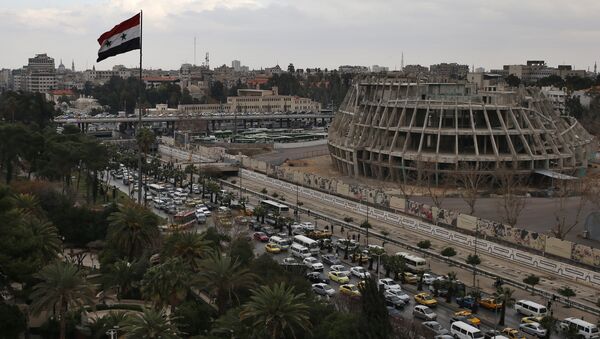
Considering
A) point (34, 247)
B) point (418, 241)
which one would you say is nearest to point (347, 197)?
point (418, 241)

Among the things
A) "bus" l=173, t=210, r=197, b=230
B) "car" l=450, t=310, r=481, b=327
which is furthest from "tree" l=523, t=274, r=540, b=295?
"bus" l=173, t=210, r=197, b=230

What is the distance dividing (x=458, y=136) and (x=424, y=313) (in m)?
53.1

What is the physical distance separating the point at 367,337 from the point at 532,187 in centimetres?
6571

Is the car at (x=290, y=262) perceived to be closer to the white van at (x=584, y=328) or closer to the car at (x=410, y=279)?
the car at (x=410, y=279)

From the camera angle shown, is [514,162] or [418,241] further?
[514,162]

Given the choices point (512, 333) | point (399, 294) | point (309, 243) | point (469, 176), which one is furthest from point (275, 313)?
point (469, 176)

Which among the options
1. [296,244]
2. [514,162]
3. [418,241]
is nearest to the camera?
[296,244]

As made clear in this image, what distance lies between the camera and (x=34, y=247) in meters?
35.7

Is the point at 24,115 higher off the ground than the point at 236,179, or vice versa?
the point at 24,115

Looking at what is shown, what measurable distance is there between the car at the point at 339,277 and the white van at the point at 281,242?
8.56 meters

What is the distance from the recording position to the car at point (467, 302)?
40.3 metres

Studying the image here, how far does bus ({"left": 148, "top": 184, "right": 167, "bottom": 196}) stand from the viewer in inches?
3253

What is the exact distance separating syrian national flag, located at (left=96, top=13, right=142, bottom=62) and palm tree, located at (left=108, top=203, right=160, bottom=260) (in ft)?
36.6

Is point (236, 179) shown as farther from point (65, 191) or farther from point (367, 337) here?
point (367, 337)
